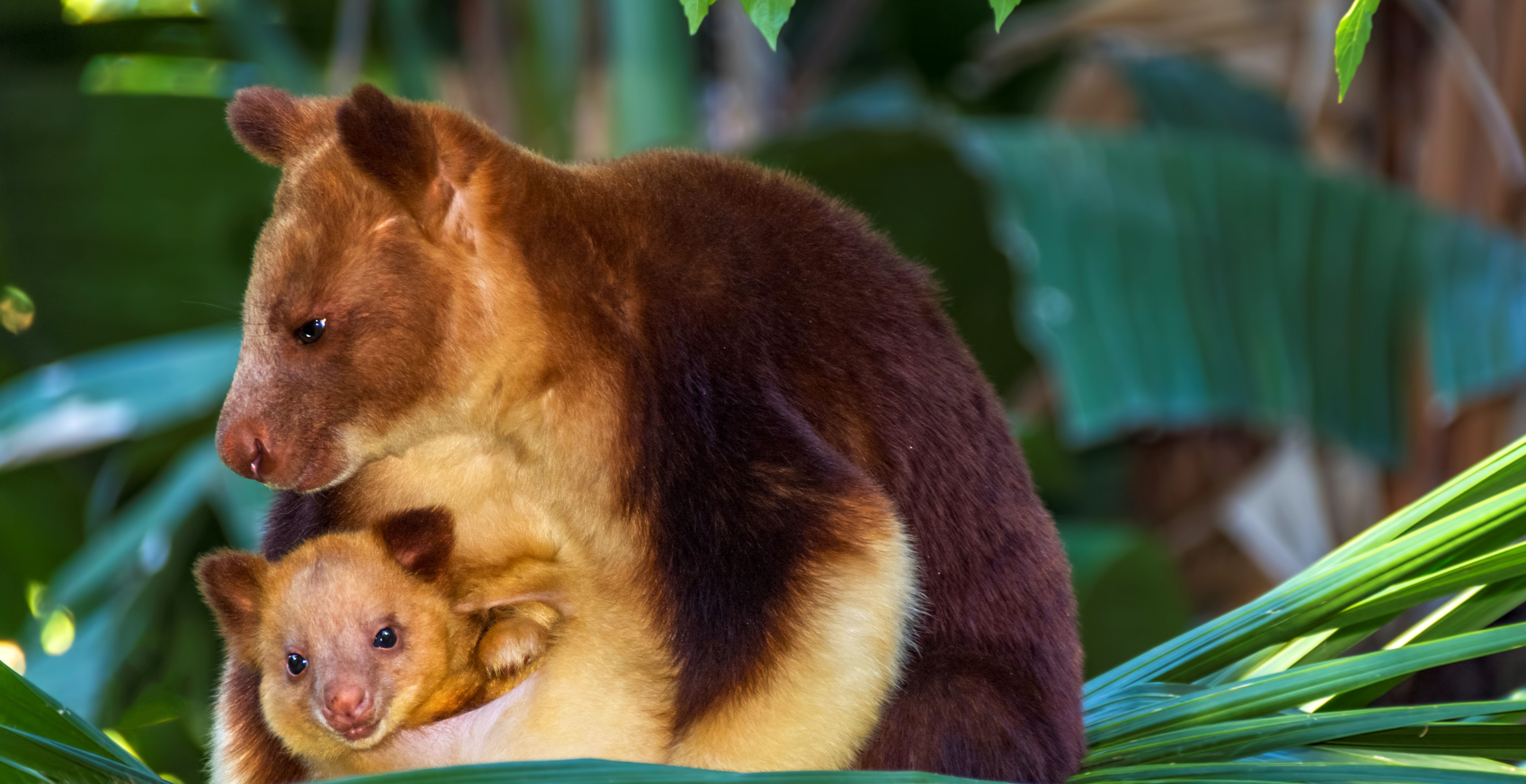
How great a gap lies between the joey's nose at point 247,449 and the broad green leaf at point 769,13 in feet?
1.53

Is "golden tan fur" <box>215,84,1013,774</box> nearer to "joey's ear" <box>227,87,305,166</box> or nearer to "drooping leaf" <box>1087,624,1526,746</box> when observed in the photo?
"joey's ear" <box>227,87,305,166</box>

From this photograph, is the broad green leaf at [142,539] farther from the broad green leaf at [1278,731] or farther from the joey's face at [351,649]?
the broad green leaf at [1278,731]

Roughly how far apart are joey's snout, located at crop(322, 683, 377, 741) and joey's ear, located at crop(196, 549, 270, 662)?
0.48 ft

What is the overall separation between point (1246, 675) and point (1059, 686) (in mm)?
316

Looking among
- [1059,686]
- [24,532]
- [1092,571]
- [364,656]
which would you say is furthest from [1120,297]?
[24,532]

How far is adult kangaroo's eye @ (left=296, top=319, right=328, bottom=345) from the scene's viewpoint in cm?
102

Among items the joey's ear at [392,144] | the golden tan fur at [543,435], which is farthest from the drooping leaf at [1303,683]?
the joey's ear at [392,144]

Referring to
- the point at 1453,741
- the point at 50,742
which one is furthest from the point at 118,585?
the point at 1453,741

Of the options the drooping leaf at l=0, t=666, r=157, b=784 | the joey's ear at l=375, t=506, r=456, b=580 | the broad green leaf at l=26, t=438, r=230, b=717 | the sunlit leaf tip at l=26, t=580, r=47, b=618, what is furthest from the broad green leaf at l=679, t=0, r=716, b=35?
the sunlit leaf tip at l=26, t=580, r=47, b=618

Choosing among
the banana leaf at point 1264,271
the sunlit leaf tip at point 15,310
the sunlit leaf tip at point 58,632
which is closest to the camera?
the banana leaf at point 1264,271

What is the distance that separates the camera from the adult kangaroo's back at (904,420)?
1056 mm

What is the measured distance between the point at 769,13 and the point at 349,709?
72 cm

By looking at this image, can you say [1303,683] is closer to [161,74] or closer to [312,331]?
[312,331]

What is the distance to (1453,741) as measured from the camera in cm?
111
